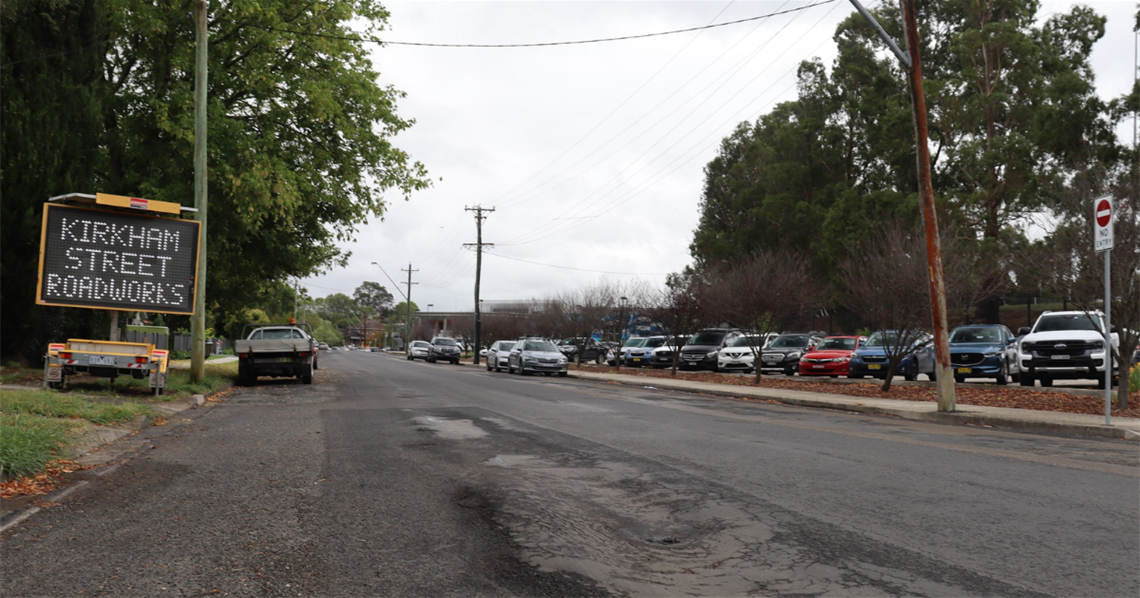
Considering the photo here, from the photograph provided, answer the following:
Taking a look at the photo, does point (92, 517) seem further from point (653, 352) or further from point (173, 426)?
point (653, 352)

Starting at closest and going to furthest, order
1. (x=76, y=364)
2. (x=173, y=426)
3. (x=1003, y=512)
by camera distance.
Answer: (x=1003, y=512) < (x=173, y=426) < (x=76, y=364)

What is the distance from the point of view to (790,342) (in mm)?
32438

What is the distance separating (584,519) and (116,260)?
1348 centimetres

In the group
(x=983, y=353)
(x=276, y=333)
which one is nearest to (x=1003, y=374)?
(x=983, y=353)

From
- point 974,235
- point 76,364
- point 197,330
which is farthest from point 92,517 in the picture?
point 974,235

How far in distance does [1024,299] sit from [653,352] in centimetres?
1756

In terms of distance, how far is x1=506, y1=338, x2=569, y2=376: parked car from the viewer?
3338 cm

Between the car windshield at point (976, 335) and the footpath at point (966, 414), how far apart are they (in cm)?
535

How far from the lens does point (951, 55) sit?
139 feet

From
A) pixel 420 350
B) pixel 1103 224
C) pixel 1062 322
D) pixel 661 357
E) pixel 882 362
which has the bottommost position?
pixel 420 350

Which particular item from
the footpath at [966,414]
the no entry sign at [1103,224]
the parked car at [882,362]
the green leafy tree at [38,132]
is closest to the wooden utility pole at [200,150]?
the green leafy tree at [38,132]

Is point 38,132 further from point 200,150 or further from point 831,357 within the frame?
point 831,357

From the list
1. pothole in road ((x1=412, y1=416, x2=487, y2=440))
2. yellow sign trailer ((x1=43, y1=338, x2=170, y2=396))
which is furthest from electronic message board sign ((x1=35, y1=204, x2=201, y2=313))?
pothole in road ((x1=412, y1=416, x2=487, y2=440))

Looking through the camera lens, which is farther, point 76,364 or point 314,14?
point 314,14
